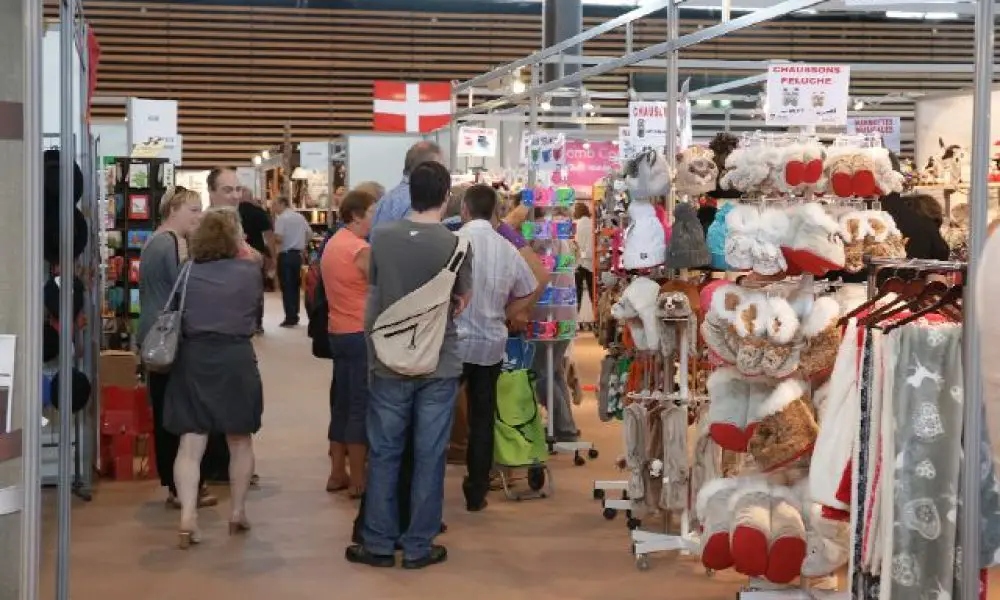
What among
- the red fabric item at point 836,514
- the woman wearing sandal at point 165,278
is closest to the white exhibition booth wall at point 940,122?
the woman wearing sandal at point 165,278

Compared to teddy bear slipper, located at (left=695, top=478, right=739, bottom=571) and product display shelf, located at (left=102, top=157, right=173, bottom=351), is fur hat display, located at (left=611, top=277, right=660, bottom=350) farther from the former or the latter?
product display shelf, located at (left=102, top=157, right=173, bottom=351)

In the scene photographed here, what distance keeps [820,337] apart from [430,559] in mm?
1888

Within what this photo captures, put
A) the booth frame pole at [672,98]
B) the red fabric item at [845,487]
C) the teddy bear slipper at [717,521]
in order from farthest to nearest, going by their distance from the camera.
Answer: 1. the booth frame pole at [672,98]
2. the teddy bear slipper at [717,521]
3. the red fabric item at [845,487]

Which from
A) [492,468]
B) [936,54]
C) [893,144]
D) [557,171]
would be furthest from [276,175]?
[492,468]

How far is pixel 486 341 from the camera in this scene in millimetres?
6547

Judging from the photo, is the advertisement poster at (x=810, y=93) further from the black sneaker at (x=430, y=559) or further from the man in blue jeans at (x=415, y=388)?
the black sneaker at (x=430, y=559)

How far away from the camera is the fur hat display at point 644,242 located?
19.5 ft

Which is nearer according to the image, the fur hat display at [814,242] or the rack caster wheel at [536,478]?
the fur hat display at [814,242]

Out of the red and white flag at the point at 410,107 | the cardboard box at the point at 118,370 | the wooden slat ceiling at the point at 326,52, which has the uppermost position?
the wooden slat ceiling at the point at 326,52

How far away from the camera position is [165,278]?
657 centimetres

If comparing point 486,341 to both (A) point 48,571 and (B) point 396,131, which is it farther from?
(B) point 396,131

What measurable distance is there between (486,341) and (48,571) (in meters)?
2.13

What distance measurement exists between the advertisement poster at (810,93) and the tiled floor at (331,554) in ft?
6.19

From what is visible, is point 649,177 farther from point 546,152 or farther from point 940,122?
point 940,122
